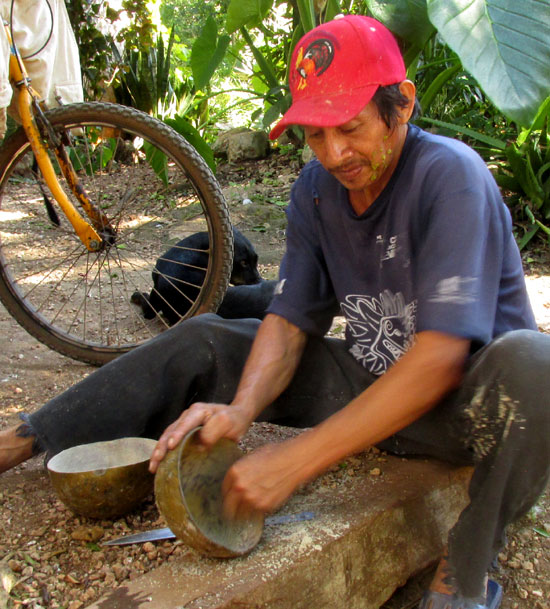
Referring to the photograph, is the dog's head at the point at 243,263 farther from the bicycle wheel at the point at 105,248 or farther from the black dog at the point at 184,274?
the bicycle wheel at the point at 105,248

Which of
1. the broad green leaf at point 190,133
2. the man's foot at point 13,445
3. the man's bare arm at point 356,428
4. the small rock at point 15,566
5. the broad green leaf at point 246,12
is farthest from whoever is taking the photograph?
the broad green leaf at point 246,12

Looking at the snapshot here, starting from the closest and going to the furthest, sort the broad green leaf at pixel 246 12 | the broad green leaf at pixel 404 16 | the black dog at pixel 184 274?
the black dog at pixel 184 274
the broad green leaf at pixel 404 16
the broad green leaf at pixel 246 12

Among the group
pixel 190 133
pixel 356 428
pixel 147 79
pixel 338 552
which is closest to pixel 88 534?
pixel 338 552

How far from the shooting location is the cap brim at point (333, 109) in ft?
4.49

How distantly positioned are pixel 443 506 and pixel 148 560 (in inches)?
28.6

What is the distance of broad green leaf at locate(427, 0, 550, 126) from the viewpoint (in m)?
1.82

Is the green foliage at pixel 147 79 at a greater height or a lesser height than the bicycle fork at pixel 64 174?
greater

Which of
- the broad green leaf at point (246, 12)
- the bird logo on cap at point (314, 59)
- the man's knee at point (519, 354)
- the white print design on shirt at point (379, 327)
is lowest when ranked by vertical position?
the white print design on shirt at point (379, 327)

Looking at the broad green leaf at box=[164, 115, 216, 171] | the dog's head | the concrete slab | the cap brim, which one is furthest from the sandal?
the broad green leaf at box=[164, 115, 216, 171]

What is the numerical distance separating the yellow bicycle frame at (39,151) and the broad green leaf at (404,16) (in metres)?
1.52

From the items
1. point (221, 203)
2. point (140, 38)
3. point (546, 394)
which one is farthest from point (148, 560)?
point (140, 38)

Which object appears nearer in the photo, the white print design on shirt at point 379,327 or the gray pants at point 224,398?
the gray pants at point 224,398

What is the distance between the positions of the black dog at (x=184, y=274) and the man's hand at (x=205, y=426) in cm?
127

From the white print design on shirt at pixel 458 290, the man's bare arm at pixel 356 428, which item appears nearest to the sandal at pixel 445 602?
the man's bare arm at pixel 356 428
